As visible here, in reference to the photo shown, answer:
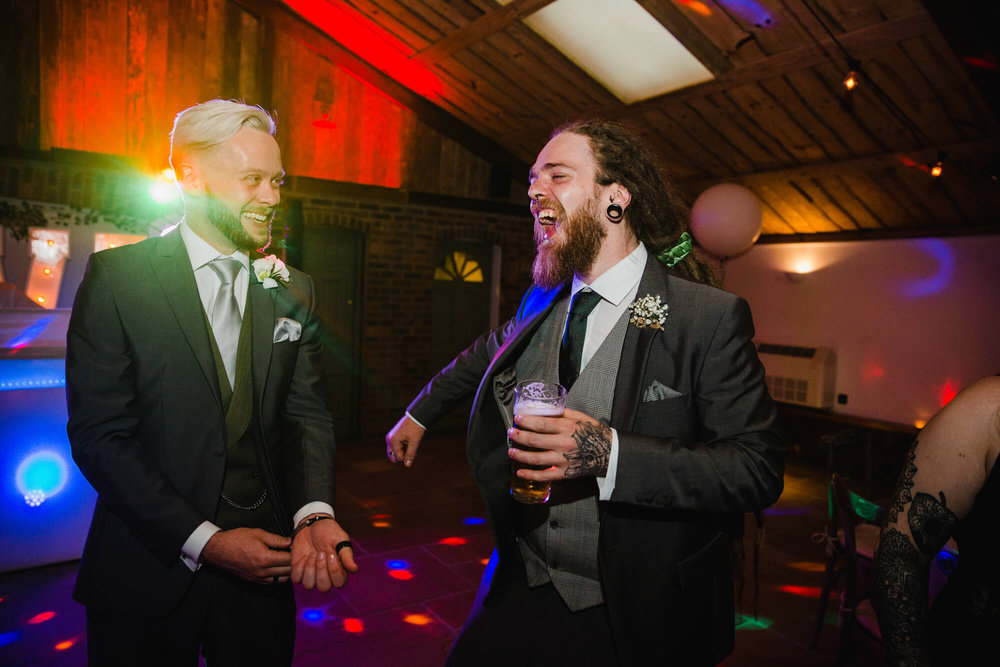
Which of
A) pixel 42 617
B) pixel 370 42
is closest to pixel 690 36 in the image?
pixel 370 42

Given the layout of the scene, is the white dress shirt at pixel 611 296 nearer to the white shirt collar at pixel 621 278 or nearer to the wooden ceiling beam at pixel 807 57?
the white shirt collar at pixel 621 278

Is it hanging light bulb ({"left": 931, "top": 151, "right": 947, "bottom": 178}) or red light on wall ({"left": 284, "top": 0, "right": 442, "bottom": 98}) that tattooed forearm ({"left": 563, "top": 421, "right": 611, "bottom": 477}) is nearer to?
hanging light bulb ({"left": 931, "top": 151, "right": 947, "bottom": 178})

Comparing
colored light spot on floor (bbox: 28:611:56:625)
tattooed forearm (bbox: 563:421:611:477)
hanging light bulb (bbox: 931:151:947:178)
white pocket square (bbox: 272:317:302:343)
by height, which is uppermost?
hanging light bulb (bbox: 931:151:947:178)

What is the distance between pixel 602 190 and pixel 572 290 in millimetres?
314

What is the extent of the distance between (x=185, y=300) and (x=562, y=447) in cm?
100

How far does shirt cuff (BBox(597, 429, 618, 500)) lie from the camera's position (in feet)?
4.36

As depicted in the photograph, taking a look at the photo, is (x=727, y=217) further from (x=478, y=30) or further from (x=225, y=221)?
(x=225, y=221)

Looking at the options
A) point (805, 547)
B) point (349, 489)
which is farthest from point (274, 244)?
point (805, 547)

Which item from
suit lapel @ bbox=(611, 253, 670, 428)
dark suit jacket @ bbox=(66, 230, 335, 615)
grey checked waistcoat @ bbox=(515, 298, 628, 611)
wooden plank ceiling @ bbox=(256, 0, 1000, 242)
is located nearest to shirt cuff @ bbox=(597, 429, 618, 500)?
suit lapel @ bbox=(611, 253, 670, 428)

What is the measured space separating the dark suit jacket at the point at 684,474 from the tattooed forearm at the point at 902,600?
0.86 ft

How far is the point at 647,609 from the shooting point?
142 centimetres

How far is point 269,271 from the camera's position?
1.69m

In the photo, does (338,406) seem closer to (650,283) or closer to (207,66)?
(207,66)

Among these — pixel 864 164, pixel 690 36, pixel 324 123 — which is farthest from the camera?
pixel 324 123
